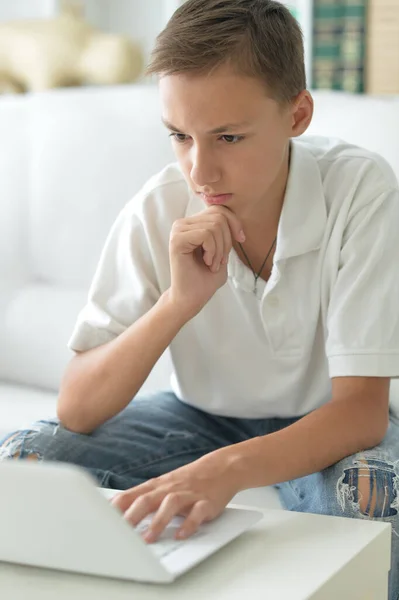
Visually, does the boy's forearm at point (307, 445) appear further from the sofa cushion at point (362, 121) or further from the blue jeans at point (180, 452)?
the sofa cushion at point (362, 121)

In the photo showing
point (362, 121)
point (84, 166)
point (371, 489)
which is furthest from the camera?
point (84, 166)

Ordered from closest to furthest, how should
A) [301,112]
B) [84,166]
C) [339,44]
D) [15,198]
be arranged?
[301,112]
[84,166]
[15,198]
[339,44]

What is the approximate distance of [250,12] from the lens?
4.15ft

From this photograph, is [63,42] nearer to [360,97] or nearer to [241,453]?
[360,97]

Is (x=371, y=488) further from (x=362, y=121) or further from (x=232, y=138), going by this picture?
(x=362, y=121)

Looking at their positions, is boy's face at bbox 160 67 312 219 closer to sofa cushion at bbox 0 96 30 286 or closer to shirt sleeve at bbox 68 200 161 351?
shirt sleeve at bbox 68 200 161 351

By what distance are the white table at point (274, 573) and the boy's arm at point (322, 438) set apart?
144 millimetres

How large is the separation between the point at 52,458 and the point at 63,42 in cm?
148

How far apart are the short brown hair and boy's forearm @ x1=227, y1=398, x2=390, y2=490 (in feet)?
1.35

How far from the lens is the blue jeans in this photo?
1.13 meters

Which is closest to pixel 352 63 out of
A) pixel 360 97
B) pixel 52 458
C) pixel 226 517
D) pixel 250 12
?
pixel 360 97

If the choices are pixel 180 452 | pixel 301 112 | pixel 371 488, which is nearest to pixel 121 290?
pixel 180 452

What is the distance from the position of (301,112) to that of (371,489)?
52 cm

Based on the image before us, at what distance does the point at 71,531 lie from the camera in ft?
2.67
